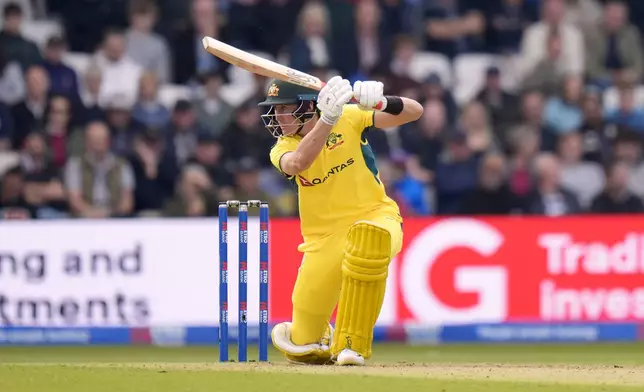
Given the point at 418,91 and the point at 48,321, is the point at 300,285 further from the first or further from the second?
the point at 418,91

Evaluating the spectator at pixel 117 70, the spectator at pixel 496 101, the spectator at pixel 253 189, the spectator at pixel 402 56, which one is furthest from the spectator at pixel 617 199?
the spectator at pixel 117 70

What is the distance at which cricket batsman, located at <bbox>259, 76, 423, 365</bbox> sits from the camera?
24.4 ft

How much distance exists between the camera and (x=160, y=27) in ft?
46.6

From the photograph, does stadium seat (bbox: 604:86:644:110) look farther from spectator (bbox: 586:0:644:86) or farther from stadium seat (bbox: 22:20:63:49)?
stadium seat (bbox: 22:20:63:49)

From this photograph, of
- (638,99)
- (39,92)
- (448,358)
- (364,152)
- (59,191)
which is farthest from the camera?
(638,99)

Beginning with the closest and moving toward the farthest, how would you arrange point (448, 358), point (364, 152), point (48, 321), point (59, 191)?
point (364, 152) → point (448, 358) → point (48, 321) → point (59, 191)

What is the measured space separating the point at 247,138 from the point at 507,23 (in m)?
3.51

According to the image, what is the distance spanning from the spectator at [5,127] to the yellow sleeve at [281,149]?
601cm

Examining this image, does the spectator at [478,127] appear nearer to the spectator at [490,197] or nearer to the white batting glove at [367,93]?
the spectator at [490,197]

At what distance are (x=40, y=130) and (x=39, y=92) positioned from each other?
1.65ft

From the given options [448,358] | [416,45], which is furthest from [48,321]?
[416,45]

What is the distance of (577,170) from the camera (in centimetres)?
1343

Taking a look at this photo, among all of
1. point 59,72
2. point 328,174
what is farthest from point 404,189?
point 328,174

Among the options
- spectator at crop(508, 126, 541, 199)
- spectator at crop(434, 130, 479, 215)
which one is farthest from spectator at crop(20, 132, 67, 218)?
spectator at crop(508, 126, 541, 199)
